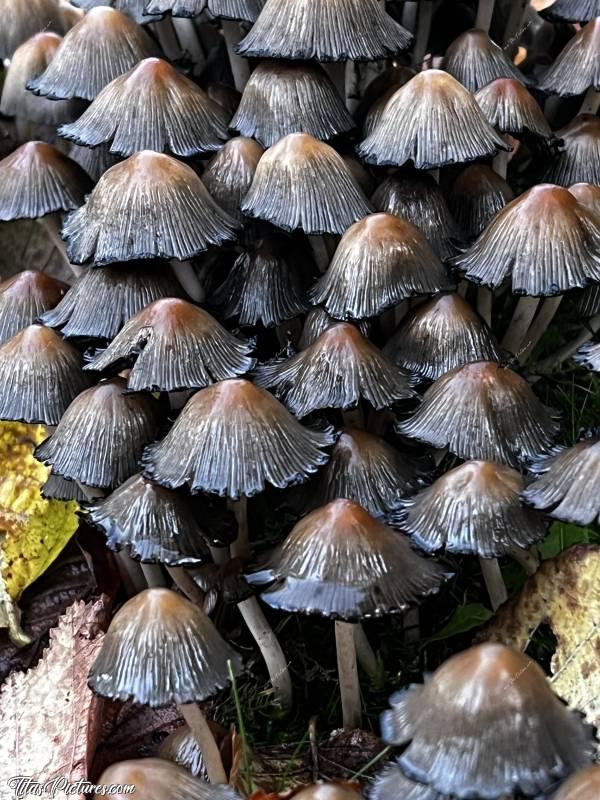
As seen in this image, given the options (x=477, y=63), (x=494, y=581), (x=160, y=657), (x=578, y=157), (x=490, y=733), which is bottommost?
(x=494, y=581)

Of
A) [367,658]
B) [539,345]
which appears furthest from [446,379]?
[539,345]

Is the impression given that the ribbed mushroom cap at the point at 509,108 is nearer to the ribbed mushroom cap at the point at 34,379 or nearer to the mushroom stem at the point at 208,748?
the ribbed mushroom cap at the point at 34,379

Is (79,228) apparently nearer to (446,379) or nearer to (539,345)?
(446,379)

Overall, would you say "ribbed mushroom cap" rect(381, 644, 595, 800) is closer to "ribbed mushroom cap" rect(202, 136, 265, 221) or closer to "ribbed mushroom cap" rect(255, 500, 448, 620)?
"ribbed mushroom cap" rect(255, 500, 448, 620)

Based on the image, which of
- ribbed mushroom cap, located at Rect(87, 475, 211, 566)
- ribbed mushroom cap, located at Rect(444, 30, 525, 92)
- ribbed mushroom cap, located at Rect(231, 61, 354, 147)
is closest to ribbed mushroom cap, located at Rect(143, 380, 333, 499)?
ribbed mushroom cap, located at Rect(87, 475, 211, 566)

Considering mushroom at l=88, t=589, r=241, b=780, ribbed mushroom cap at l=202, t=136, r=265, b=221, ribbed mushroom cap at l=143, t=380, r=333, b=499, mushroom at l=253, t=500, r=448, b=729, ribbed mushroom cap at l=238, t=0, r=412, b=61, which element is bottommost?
mushroom at l=88, t=589, r=241, b=780

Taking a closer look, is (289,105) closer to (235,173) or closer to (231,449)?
(235,173)

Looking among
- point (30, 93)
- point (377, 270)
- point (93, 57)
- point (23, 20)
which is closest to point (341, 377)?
point (377, 270)

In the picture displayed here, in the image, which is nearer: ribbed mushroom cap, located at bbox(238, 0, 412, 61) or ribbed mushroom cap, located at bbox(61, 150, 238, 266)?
ribbed mushroom cap, located at bbox(61, 150, 238, 266)
